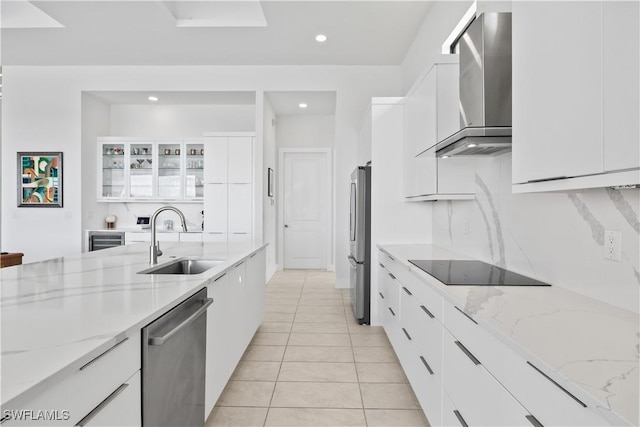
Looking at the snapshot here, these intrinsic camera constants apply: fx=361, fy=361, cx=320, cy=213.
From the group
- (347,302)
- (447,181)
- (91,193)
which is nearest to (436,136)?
(447,181)

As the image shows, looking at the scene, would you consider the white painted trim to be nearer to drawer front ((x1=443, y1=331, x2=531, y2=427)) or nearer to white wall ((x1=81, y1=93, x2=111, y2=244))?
white wall ((x1=81, y1=93, x2=111, y2=244))

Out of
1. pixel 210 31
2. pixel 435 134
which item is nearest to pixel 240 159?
pixel 210 31

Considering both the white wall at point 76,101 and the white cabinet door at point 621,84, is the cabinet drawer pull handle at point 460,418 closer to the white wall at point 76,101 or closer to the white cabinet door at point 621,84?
the white cabinet door at point 621,84

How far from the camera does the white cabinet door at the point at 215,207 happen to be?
543 cm

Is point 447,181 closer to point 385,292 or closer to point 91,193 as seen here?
point 385,292

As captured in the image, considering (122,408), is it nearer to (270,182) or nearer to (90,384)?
(90,384)

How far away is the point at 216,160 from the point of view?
5438mm

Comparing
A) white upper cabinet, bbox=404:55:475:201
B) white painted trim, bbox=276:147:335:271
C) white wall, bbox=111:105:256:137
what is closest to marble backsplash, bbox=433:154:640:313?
white upper cabinet, bbox=404:55:475:201

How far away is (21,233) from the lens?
17.4ft

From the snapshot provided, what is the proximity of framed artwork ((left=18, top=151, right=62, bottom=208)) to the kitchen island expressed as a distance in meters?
3.90

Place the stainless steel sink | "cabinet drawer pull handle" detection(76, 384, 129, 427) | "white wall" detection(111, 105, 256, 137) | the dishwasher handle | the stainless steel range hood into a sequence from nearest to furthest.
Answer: "cabinet drawer pull handle" detection(76, 384, 129, 427), the dishwasher handle, the stainless steel range hood, the stainless steel sink, "white wall" detection(111, 105, 256, 137)

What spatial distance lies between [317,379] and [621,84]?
2319 mm

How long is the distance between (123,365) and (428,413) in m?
1.48

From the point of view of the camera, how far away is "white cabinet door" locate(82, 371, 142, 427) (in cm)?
96
